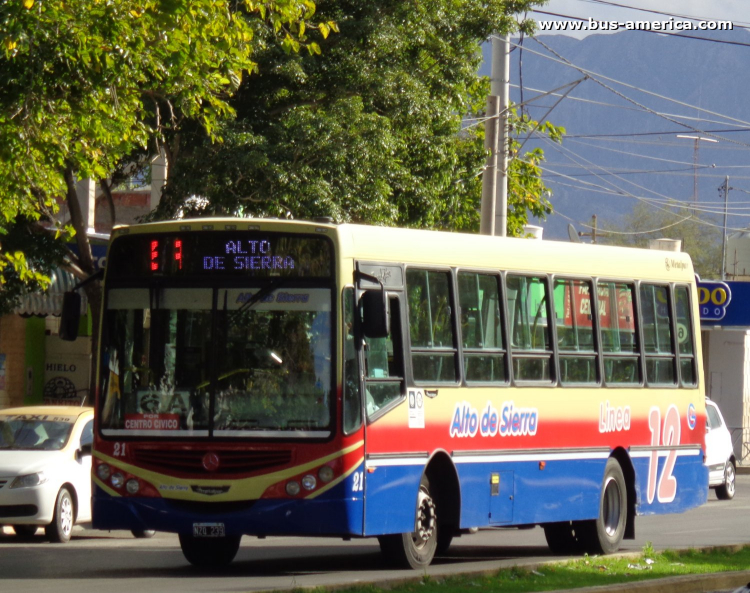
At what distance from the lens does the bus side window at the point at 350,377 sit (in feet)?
36.6

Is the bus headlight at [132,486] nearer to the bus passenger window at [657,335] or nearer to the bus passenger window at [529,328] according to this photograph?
the bus passenger window at [529,328]

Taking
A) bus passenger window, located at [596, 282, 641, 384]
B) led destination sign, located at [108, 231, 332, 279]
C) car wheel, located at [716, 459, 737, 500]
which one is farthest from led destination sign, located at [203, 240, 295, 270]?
car wheel, located at [716, 459, 737, 500]

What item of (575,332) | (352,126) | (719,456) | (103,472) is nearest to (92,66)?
(103,472)

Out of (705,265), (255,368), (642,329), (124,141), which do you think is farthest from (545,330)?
(705,265)

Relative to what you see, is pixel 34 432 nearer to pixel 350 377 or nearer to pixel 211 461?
pixel 211 461

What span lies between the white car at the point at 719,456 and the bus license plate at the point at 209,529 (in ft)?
50.6

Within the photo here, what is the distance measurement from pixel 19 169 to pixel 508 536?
7.78 m

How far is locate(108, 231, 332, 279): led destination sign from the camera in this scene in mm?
11477

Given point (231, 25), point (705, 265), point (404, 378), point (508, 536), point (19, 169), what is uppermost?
point (705, 265)

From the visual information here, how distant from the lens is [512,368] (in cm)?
1306

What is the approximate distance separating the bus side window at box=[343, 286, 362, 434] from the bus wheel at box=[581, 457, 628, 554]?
158 inches

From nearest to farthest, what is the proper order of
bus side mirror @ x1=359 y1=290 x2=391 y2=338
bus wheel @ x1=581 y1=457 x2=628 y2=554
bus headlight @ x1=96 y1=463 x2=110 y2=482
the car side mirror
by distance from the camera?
bus side mirror @ x1=359 y1=290 x2=391 y2=338, bus headlight @ x1=96 y1=463 x2=110 y2=482, bus wheel @ x1=581 y1=457 x2=628 y2=554, the car side mirror

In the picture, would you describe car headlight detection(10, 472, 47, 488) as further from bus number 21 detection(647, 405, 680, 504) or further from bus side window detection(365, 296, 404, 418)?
bus number 21 detection(647, 405, 680, 504)

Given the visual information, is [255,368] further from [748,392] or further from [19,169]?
[748,392]
